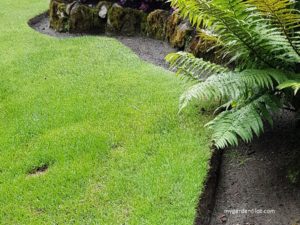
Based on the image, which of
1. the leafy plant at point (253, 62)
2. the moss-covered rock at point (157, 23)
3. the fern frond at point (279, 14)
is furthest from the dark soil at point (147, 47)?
the fern frond at point (279, 14)

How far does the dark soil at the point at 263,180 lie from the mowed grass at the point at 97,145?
0.20m

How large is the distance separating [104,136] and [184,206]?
3.94 feet

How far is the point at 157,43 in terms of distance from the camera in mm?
6469

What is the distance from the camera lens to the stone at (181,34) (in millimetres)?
5682

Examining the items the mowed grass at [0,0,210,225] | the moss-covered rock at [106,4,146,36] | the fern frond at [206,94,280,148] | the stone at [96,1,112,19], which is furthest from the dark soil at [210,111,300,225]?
the stone at [96,1,112,19]

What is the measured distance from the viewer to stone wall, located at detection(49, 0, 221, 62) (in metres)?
6.04

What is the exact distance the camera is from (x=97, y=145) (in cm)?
362

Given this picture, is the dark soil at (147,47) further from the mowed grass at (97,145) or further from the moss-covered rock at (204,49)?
the moss-covered rock at (204,49)

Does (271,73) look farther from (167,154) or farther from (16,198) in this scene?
(16,198)

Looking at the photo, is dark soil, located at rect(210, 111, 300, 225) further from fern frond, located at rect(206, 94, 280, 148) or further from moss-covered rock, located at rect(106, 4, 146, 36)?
moss-covered rock, located at rect(106, 4, 146, 36)

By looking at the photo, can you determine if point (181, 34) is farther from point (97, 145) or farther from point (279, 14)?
point (279, 14)

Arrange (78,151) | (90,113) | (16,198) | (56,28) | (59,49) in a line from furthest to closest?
(56,28), (59,49), (90,113), (78,151), (16,198)

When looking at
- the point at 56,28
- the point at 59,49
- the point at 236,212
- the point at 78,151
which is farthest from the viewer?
the point at 56,28

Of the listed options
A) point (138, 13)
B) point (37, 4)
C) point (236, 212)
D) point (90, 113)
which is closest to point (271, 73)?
point (236, 212)
